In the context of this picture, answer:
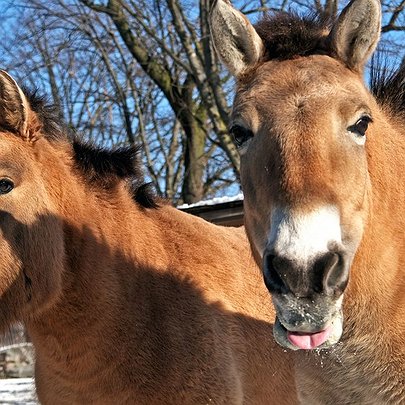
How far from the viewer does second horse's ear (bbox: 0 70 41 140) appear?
4824 millimetres

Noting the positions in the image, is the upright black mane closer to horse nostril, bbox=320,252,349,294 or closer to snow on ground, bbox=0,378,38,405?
horse nostril, bbox=320,252,349,294

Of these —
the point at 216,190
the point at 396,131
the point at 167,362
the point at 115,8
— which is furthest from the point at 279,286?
the point at 216,190

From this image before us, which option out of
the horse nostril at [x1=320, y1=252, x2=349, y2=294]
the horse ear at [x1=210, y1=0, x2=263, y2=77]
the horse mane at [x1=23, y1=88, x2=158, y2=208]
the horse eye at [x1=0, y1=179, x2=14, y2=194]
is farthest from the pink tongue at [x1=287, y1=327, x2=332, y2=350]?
the horse mane at [x1=23, y1=88, x2=158, y2=208]

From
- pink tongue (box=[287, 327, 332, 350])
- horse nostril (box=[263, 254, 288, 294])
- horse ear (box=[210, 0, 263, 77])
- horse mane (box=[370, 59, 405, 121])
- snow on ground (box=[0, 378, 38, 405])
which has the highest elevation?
horse ear (box=[210, 0, 263, 77])

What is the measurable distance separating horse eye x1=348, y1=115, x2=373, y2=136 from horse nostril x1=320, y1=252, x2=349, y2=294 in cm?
70

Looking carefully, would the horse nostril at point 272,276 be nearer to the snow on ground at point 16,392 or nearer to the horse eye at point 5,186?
the horse eye at point 5,186

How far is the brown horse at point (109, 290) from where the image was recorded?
4711mm

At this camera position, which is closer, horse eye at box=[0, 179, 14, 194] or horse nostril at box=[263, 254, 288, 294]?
horse nostril at box=[263, 254, 288, 294]

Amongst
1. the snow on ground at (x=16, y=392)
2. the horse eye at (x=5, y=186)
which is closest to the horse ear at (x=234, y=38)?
the horse eye at (x=5, y=186)

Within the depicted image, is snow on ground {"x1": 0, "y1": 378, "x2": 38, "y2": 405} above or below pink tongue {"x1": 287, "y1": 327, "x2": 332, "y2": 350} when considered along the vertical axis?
below

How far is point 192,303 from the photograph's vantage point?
17.0 feet

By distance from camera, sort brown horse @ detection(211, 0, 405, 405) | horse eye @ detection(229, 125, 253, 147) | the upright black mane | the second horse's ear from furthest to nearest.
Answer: the second horse's ear → the upright black mane → horse eye @ detection(229, 125, 253, 147) → brown horse @ detection(211, 0, 405, 405)

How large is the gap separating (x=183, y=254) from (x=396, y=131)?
207cm

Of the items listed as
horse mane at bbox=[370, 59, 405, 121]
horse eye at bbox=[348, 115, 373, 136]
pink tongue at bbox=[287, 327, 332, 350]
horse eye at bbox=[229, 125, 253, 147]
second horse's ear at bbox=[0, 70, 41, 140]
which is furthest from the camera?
second horse's ear at bbox=[0, 70, 41, 140]
